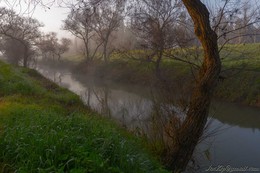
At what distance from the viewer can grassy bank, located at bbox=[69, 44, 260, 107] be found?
29.3ft

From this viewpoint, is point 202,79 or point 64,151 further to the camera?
point 202,79

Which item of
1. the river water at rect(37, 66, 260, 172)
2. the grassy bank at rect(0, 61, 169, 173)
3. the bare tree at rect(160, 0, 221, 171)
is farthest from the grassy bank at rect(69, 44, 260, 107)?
the grassy bank at rect(0, 61, 169, 173)

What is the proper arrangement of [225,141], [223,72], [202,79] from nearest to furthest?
[202,79], [225,141], [223,72]

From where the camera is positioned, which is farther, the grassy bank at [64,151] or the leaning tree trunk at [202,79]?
the leaning tree trunk at [202,79]

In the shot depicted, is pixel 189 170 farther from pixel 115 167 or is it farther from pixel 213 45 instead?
pixel 115 167

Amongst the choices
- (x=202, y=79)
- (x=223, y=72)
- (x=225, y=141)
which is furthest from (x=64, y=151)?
(x=223, y=72)

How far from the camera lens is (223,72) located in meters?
9.66

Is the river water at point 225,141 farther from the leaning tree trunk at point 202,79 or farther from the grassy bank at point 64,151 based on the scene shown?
the grassy bank at point 64,151

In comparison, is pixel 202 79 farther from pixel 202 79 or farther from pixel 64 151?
pixel 64 151

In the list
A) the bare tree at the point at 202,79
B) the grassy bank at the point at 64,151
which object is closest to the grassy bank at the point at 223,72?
the bare tree at the point at 202,79

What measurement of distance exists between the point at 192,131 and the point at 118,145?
178cm

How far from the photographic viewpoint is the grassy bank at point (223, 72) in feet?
29.3

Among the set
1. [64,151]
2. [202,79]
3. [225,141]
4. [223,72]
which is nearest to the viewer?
[64,151]

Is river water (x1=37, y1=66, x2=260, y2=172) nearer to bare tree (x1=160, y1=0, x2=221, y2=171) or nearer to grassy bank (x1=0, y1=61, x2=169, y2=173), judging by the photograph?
bare tree (x1=160, y1=0, x2=221, y2=171)
